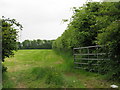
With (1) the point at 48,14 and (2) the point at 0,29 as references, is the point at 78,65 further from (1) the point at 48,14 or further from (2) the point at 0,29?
(2) the point at 0,29

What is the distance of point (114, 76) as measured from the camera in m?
4.90

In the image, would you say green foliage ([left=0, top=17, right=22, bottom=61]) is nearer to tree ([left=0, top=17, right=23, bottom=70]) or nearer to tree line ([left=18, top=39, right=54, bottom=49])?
tree ([left=0, top=17, right=23, bottom=70])

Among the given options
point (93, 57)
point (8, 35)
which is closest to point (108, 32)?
point (93, 57)

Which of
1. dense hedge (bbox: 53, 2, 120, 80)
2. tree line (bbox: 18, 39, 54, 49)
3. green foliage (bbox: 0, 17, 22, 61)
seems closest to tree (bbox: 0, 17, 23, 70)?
green foliage (bbox: 0, 17, 22, 61)

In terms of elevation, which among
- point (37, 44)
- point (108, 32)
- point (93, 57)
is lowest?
point (93, 57)

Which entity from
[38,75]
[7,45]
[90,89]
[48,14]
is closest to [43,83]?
[38,75]

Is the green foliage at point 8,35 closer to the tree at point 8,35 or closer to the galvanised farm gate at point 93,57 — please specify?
the tree at point 8,35

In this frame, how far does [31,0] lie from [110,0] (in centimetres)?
357

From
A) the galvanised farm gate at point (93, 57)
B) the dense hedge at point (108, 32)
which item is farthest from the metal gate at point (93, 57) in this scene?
the dense hedge at point (108, 32)

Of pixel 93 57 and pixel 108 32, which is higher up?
pixel 108 32

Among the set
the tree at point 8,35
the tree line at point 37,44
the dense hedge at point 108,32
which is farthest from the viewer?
the tree line at point 37,44

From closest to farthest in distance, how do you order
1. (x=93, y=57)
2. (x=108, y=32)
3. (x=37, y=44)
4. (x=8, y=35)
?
1. (x=108, y=32)
2. (x=8, y=35)
3. (x=93, y=57)
4. (x=37, y=44)

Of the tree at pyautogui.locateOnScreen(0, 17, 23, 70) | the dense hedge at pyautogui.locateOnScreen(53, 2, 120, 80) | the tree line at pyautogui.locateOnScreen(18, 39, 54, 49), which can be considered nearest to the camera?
the dense hedge at pyautogui.locateOnScreen(53, 2, 120, 80)

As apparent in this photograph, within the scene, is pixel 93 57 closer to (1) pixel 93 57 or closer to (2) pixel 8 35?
(1) pixel 93 57
